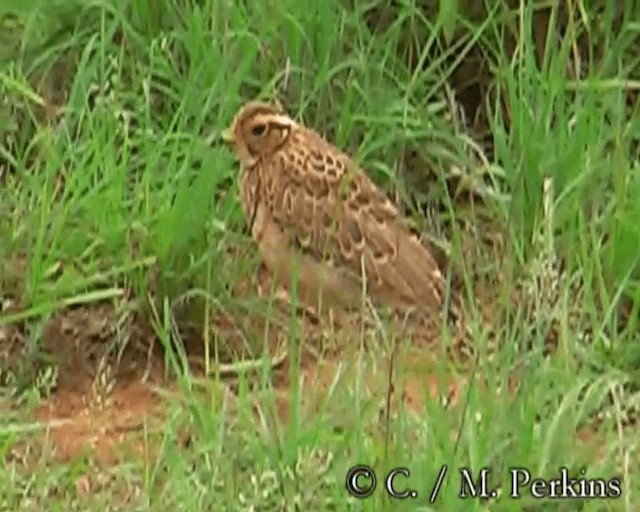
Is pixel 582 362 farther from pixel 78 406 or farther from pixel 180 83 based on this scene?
pixel 180 83

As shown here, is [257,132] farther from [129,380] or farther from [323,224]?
[129,380]

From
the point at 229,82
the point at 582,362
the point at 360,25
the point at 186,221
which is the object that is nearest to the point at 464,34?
the point at 360,25

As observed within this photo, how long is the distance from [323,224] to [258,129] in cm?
36

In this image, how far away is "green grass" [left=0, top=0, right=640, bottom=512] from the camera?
5.03 meters

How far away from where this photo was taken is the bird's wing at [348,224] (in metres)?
6.16

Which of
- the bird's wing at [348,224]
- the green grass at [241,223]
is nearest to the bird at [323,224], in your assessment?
the bird's wing at [348,224]

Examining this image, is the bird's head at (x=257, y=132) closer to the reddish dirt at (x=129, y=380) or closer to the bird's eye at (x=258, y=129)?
the bird's eye at (x=258, y=129)

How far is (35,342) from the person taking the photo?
237 inches

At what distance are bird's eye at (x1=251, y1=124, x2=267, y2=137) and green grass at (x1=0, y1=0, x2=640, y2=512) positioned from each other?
13 centimetres

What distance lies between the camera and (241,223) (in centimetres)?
658

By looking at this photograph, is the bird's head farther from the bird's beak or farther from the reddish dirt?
the reddish dirt

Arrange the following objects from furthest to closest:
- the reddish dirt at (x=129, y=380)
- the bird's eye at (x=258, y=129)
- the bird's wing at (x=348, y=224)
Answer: the bird's eye at (x=258, y=129), the bird's wing at (x=348, y=224), the reddish dirt at (x=129, y=380)

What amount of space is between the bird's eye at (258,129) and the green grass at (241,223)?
0.13 meters

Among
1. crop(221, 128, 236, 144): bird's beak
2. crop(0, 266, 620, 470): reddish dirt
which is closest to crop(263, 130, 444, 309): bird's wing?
crop(221, 128, 236, 144): bird's beak
